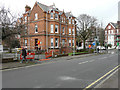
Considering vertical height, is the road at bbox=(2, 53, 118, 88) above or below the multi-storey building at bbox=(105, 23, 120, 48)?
below

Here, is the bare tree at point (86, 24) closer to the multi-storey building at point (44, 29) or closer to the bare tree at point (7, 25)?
the multi-storey building at point (44, 29)

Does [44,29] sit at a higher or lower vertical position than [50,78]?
higher

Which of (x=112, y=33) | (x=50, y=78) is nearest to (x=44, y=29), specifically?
(x=50, y=78)

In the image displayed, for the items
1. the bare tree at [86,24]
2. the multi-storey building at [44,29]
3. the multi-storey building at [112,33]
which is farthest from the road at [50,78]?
the multi-storey building at [112,33]

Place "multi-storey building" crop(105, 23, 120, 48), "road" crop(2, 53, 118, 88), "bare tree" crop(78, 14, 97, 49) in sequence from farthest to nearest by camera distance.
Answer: "multi-storey building" crop(105, 23, 120, 48), "bare tree" crop(78, 14, 97, 49), "road" crop(2, 53, 118, 88)

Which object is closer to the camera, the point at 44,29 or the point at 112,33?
the point at 44,29

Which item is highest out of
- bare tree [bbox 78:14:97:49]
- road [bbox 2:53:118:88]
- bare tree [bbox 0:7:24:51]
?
bare tree [bbox 78:14:97:49]

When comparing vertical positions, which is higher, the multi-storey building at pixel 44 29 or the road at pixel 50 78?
the multi-storey building at pixel 44 29

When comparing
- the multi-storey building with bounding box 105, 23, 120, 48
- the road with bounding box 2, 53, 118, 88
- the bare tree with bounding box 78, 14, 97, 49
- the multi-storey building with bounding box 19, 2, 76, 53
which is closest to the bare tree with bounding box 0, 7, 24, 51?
the road with bounding box 2, 53, 118, 88

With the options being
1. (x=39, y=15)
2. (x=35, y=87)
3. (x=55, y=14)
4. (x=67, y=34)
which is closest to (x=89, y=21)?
(x=67, y=34)

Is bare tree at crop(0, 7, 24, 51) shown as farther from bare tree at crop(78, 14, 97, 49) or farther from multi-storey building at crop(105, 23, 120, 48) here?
multi-storey building at crop(105, 23, 120, 48)

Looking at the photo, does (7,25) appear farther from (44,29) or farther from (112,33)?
(112,33)

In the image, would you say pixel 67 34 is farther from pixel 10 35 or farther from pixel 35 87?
pixel 35 87

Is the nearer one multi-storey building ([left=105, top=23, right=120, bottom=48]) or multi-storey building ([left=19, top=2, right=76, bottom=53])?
multi-storey building ([left=19, top=2, right=76, bottom=53])
